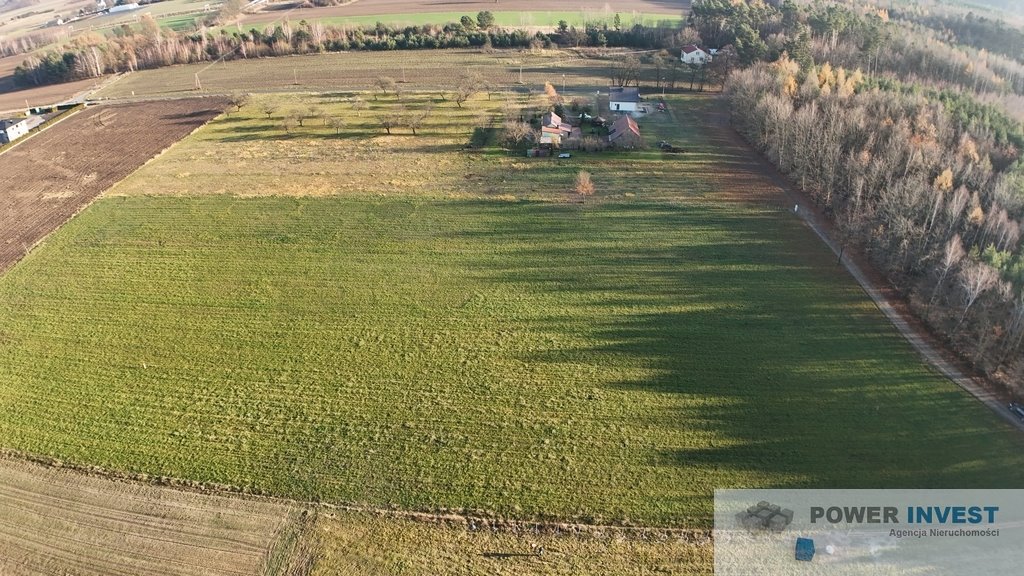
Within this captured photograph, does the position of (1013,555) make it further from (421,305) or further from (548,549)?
(421,305)

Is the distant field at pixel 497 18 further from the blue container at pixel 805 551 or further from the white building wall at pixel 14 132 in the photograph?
the blue container at pixel 805 551

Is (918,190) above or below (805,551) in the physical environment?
above

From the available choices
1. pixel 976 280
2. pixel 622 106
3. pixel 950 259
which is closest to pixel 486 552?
pixel 976 280

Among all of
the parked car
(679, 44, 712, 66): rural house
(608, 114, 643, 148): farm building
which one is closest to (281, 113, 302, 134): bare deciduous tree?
(608, 114, 643, 148): farm building

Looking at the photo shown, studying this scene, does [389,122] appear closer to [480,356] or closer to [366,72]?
[366,72]

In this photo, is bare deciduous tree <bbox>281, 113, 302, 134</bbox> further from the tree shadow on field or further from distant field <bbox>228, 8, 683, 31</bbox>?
distant field <bbox>228, 8, 683, 31</bbox>
